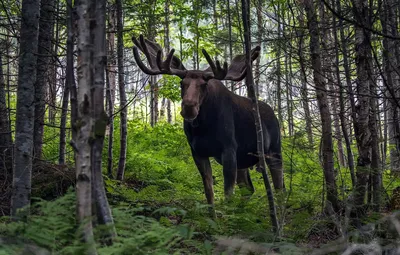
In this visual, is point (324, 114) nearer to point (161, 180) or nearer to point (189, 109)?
point (189, 109)

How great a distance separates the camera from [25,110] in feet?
18.1

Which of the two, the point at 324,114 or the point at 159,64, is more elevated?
the point at 159,64

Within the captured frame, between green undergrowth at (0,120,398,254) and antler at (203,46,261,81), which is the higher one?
antler at (203,46,261,81)

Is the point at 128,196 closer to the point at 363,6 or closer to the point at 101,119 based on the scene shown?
the point at 101,119

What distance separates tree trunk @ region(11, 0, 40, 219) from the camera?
540 cm

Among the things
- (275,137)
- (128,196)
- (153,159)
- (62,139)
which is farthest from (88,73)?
(153,159)

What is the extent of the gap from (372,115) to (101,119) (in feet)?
13.9

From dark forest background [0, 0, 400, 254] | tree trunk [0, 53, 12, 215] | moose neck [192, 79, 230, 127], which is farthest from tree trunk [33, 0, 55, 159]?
moose neck [192, 79, 230, 127]

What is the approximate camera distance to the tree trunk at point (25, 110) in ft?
17.7

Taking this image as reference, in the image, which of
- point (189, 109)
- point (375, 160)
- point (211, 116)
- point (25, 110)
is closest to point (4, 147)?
point (25, 110)

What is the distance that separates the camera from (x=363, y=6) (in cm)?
555

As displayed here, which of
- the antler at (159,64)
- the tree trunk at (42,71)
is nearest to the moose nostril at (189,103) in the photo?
the antler at (159,64)

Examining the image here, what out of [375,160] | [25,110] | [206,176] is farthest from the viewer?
[206,176]

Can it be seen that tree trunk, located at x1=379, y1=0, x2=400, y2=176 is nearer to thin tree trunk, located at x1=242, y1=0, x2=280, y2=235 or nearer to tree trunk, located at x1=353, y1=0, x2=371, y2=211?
tree trunk, located at x1=353, y1=0, x2=371, y2=211
